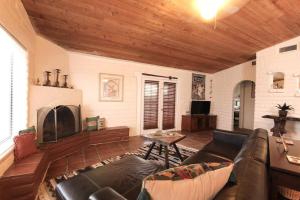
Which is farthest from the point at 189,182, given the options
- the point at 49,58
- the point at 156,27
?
the point at 49,58

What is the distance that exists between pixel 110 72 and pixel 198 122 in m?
3.87

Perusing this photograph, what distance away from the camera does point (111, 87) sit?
16.0ft

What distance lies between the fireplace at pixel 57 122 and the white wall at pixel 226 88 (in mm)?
5530

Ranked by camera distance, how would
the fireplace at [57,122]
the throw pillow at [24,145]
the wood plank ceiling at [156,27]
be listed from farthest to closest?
1. the fireplace at [57,122]
2. the wood plank ceiling at [156,27]
3. the throw pillow at [24,145]

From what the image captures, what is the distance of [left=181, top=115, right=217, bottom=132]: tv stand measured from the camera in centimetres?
627

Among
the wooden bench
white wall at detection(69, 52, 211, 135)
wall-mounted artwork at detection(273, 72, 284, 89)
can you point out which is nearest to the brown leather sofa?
the wooden bench

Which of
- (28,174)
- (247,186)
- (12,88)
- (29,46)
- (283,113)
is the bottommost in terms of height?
(28,174)

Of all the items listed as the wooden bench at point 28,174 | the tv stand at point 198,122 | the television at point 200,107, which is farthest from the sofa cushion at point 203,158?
the television at point 200,107

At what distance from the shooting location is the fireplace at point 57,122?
3156 mm

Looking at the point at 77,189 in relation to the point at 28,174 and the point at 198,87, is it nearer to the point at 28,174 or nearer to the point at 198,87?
the point at 28,174

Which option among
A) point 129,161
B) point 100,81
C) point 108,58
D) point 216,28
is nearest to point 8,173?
point 129,161

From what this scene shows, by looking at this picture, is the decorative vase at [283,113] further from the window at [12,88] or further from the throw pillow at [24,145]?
the window at [12,88]

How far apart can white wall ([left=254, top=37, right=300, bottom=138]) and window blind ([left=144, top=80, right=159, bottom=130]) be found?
3187mm

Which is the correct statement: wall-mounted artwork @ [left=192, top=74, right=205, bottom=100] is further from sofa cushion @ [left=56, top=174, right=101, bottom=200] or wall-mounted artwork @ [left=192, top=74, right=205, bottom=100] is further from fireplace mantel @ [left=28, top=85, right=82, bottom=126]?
sofa cushion @ [left=56, top=174, right=101, bottom=200]
